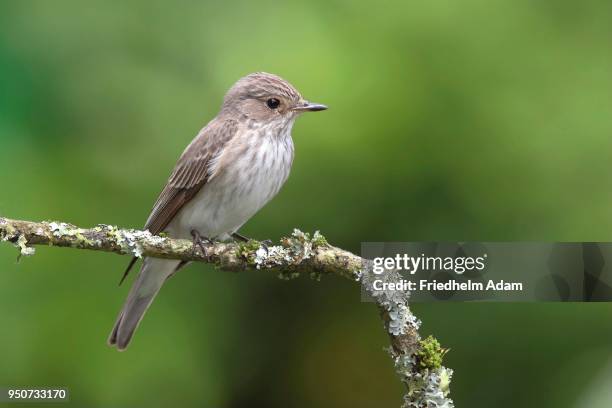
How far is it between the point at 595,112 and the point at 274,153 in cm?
141

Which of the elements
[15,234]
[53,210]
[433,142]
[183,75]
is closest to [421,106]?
[433,142]

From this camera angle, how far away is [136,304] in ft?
14.1

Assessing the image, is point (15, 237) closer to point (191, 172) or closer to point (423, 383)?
point (423, 383)

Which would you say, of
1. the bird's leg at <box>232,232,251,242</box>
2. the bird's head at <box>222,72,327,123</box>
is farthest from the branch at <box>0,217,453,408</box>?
the bird's head at <box>222,72,327,123</box>

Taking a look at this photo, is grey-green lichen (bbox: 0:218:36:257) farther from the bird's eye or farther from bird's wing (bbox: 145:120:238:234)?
the bird's eye

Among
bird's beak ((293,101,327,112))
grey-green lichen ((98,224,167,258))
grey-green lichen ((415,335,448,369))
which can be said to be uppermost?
bird's beak ((293,101,327,112))

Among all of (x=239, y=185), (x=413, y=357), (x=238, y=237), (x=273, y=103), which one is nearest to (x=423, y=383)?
(x=413, y=357)

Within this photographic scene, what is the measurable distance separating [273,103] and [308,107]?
0.23 metres

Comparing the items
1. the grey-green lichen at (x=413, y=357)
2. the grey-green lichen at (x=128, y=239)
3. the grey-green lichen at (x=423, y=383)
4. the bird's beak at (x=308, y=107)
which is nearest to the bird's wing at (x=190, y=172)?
the bird's beak at (x=308, y=107)

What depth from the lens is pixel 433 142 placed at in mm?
4352

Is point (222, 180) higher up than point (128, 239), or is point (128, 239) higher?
point (222, 180)

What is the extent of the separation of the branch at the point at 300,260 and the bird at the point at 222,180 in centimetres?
72

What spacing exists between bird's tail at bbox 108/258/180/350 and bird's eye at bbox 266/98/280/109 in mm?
817

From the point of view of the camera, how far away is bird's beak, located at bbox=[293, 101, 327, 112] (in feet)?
14.2
